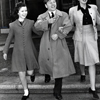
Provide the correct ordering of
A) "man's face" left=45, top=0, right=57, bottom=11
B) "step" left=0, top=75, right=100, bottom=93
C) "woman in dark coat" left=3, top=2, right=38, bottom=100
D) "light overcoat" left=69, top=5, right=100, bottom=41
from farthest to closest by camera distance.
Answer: "step" left=0, top=75, right=100, bottom=93 → "light overcoat" left=69, top=5, right=100, bottom=41 → "woman in dark coat" left=3, top=2, right=38, bottom=100 → "man's face" left=45, top=0, right=57, bottom=11

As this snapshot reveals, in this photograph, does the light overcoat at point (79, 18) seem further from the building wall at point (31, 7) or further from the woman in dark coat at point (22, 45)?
the building wall at point (31, 7)

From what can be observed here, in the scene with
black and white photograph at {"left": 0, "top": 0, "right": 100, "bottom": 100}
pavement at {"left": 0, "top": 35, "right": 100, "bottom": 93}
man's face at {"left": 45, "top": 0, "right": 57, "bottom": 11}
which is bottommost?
pavement at {"left": 0, "top": 35, "right": 100, "bottom": 93}

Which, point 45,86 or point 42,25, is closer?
point 42,25

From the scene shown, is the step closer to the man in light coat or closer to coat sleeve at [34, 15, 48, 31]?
the man in light coat

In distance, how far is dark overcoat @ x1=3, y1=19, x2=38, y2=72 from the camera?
157 inches

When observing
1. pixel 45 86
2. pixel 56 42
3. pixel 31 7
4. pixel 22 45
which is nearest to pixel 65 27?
pixel 56 42

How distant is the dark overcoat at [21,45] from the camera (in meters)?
3.99

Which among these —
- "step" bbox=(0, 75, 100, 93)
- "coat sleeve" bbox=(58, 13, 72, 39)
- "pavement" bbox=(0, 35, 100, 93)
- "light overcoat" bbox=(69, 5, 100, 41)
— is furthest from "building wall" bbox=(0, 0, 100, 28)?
"coat sleeve" bbox=(58, 13, 72, 39)

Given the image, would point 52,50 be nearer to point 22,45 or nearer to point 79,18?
point 22,45

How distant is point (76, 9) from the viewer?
4.29 m

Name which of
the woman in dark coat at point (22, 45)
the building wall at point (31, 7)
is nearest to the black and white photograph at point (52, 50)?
the woman in dark coat at point (22, 45)

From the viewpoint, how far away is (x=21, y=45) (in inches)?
158

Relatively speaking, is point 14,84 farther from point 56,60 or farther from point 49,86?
point 56,60

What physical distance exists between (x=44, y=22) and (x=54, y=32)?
0.23 meters
